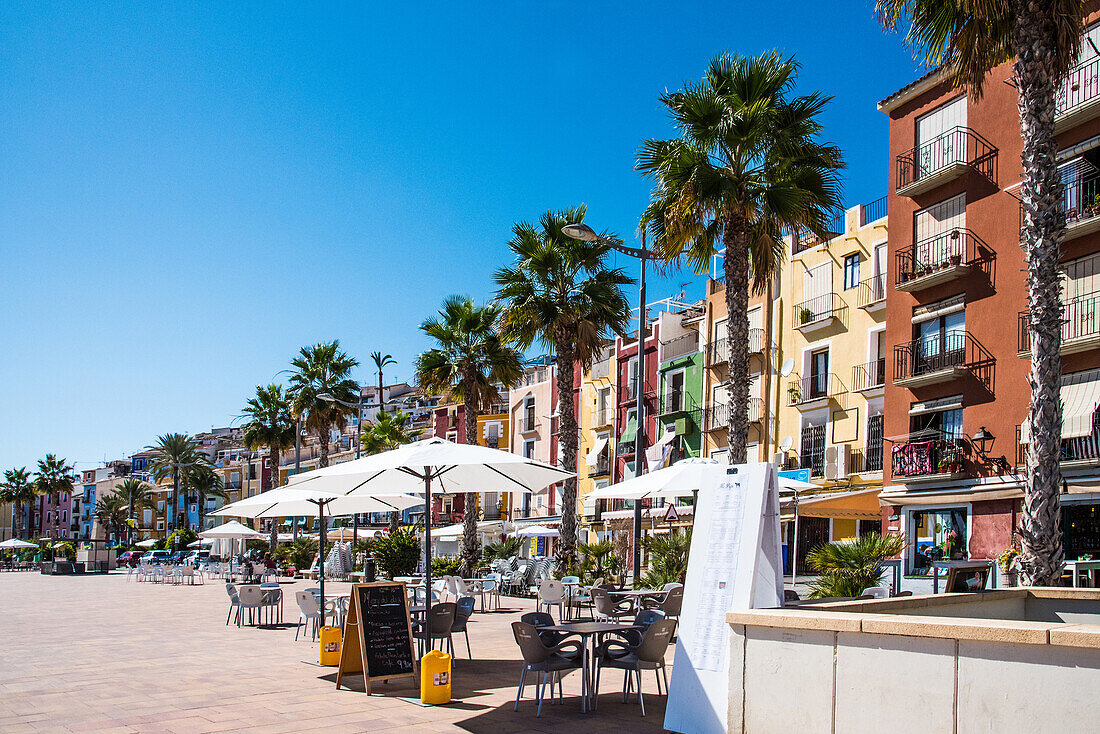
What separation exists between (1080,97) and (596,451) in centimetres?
2980

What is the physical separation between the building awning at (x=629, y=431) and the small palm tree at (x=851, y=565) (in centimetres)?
2643

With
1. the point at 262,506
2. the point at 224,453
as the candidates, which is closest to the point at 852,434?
the point at 262,506

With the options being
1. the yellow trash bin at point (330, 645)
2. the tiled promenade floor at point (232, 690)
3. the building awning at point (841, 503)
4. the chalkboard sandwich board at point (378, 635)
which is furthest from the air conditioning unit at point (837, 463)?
the chalkboard sandwich board at point (378, 635)

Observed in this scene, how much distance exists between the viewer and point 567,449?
27516 millimetres

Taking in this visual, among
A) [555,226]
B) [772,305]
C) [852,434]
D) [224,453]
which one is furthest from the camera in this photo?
[224,453]

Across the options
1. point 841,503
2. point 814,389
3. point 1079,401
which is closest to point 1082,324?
point 1079,401

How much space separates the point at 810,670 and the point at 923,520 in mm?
22224

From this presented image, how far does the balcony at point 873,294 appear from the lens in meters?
30.8

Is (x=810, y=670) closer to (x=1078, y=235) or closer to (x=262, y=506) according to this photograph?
(x=262, y=506)

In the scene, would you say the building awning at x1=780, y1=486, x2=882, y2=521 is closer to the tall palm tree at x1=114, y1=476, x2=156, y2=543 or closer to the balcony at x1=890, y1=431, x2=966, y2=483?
the balcony at x1=890, y1=431, x2=966, y2=483

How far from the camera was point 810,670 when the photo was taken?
6.70m

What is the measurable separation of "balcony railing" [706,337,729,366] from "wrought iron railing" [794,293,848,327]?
4.20 m

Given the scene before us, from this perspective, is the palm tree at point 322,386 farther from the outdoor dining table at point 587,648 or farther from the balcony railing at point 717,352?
the outdoor dining table at point 587,648

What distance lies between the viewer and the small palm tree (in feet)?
53.6
